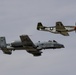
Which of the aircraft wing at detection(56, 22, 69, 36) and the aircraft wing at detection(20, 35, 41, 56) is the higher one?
the aircraft wing at detection(56, 22, 69, 36)

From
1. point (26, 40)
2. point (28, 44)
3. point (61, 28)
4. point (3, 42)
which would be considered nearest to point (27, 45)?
point (28, 44)

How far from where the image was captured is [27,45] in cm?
15825

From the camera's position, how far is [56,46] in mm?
160500

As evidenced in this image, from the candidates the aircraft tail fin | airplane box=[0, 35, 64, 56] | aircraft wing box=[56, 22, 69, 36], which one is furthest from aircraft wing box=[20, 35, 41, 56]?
aircraft wing box=[56, 22, 69, 36]

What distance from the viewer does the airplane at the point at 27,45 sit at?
518 ft

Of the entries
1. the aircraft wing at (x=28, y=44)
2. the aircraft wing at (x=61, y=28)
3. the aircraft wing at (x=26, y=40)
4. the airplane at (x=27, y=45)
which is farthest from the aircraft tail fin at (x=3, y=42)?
the aircraft wing at (x=61, y=28)

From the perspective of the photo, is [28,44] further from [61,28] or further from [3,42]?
[61,28]

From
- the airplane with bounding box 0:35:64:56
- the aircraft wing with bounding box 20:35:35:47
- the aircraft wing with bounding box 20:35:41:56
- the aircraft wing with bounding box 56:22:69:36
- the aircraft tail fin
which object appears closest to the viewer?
the aircraft wing with bounding box 20:35:35:47

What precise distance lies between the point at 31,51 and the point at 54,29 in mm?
27148

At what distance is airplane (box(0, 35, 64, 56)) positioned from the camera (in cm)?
15775

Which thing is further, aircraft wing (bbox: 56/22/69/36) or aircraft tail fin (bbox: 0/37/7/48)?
aircraft wing (bbox: 56/22/69/36)

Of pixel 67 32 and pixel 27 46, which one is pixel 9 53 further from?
pixel 67 32

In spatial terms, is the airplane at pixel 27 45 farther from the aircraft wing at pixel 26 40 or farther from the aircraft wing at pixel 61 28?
the aircraft wing at pixel 61 28

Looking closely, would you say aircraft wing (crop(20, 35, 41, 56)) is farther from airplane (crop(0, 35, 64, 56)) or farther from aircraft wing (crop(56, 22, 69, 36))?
aircraft wing (crop(56, 22, 69, 36))
